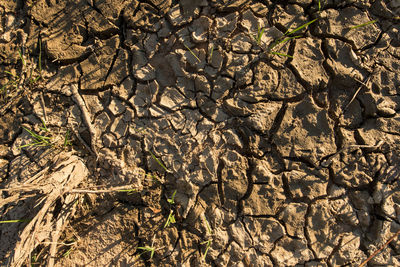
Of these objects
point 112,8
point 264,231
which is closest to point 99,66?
point 112,8

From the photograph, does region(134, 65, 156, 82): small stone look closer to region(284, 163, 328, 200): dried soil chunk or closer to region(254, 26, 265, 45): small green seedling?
region(254, 26, 265, 45): small green seedling

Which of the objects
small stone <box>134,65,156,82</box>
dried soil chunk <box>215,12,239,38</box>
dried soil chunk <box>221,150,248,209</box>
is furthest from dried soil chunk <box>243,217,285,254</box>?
dried soil chunk <box>215,12,239,38</box>

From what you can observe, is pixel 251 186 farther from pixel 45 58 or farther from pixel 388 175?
pixel 45 58

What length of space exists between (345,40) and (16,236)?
2.78 m

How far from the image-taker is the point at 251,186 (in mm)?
1917

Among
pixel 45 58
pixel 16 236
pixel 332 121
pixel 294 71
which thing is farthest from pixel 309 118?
pixel 16 236

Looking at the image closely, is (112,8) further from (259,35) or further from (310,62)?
(310,62)

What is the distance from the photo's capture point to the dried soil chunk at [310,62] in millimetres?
1962

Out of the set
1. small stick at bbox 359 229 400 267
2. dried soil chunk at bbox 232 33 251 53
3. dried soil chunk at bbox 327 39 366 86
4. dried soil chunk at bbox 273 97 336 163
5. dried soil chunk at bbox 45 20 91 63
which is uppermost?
dried soil chunk at bbox 45 20 91 63

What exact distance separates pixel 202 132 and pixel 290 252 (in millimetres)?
1033

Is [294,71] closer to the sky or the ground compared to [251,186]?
closer to the sky

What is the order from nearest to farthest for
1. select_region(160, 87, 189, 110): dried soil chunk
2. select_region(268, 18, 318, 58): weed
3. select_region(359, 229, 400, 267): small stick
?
select_region(359, 229, 400, 267): small stick, select_region(268, 18, 318, 58): weed, select_region(160, 87, 189, 110): dried soil chunk

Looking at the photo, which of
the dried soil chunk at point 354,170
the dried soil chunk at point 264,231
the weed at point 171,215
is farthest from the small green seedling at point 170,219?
the dried soil chunk at point 354,170

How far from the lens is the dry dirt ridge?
73.9 inches
